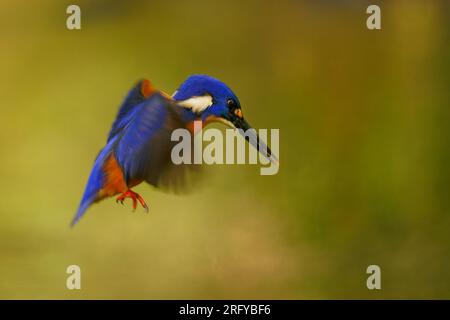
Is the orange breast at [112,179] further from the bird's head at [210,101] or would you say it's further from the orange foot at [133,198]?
the bird's head at [210,101]

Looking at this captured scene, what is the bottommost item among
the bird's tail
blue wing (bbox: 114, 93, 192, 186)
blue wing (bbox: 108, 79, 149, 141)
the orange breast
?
the bird's tail

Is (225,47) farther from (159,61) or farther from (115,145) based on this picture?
(115,145)

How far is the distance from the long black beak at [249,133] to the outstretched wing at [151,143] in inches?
5.7

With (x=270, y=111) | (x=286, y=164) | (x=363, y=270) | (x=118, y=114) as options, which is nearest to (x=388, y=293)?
(x=363, y=270)

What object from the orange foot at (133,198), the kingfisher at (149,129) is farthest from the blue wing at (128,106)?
the orange foot at (133,198)

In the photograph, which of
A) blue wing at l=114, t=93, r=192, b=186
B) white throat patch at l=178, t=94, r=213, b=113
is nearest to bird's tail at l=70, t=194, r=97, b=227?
blue wing at l=114, t=93, r=192, b=186

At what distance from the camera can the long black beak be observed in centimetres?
184

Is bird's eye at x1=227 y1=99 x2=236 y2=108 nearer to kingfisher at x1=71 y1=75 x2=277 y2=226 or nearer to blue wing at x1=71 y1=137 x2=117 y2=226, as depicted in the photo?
kingfisher at x1=71 y1=75 x2=277 y2=226

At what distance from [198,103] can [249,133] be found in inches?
6.5

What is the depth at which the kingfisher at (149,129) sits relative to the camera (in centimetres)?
172

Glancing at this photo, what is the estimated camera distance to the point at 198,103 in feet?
5.88

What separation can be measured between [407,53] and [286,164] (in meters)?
0.45

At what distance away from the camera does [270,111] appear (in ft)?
6.42

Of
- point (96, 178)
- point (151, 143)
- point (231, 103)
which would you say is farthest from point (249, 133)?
point (96, 178)
